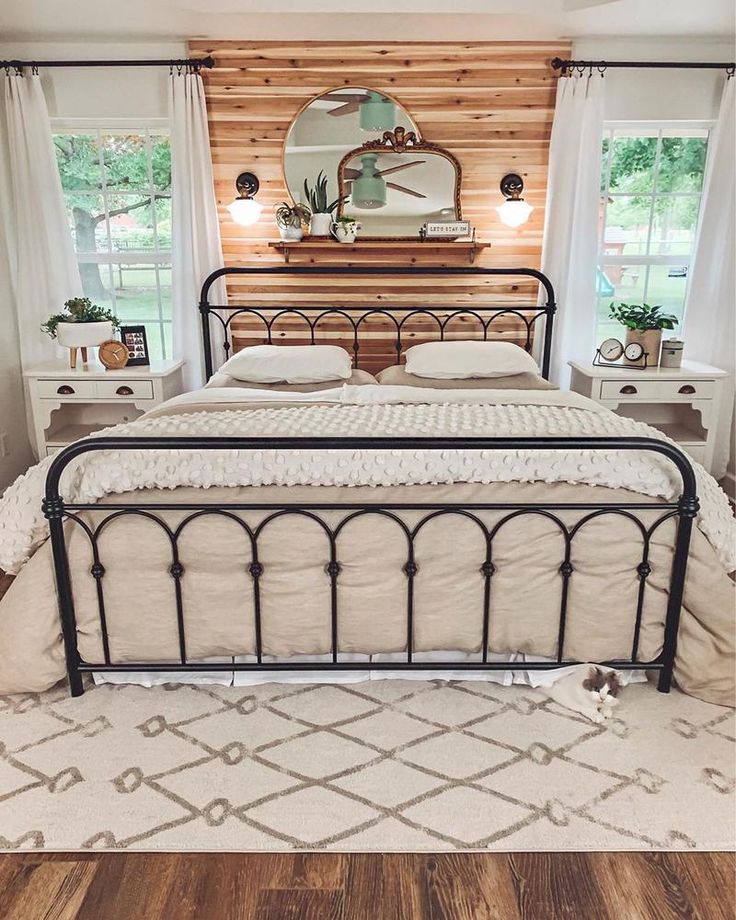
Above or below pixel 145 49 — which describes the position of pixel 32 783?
below

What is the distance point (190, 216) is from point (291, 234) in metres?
0.54

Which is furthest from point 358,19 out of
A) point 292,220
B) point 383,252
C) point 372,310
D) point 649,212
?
point 649,212

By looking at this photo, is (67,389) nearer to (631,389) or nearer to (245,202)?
(245,202)

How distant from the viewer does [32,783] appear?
1809 millimetres

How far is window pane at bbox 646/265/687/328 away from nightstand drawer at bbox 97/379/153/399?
2862mm

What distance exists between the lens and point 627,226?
165 inches

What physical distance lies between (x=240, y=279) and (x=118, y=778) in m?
2.91

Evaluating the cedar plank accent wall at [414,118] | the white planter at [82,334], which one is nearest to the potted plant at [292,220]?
the cedar plank accent wall at [414,118]

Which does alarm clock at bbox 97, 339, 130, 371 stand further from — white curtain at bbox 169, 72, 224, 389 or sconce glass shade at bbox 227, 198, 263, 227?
sconce glass shade at bbox 227, 198, 263, 227

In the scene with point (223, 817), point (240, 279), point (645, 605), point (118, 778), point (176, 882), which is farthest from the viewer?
point (240, 279)

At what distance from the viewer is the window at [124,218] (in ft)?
13.3

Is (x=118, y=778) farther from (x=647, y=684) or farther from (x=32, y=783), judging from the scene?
(x=647, y=684)

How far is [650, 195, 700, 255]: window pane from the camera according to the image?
4145mm

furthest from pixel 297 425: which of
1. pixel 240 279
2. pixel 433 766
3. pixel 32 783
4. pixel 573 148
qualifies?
pixel 573 148
